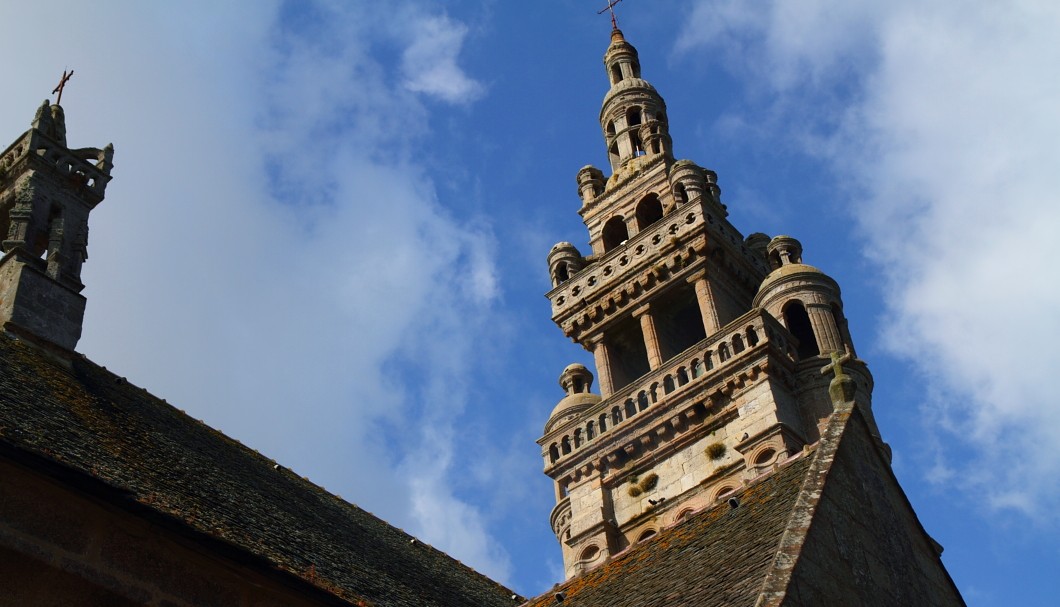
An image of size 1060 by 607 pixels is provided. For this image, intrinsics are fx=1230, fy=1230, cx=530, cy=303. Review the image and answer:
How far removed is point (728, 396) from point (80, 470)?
780 inches

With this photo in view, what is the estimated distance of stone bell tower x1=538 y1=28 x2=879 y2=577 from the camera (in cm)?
2872

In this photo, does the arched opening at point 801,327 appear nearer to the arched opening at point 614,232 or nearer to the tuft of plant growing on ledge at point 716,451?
the tuft of plant growing on ledge at point 716,451

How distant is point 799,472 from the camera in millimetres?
11570

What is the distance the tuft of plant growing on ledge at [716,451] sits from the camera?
28.4 metres

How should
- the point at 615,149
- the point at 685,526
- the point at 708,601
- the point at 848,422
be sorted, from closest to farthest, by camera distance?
the point at 708,601
the point at 848,422
the point at 685,526
the point at 615,149

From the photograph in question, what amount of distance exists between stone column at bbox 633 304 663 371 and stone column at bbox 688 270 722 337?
53.8 inches

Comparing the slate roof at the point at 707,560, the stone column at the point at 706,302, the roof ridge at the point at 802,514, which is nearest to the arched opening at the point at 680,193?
the stone column at the point at 706,302

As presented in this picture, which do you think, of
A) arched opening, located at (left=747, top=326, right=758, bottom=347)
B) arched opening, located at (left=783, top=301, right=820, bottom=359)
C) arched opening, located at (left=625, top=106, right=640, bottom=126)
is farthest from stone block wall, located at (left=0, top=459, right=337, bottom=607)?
arched opening, located at (left=625, top=106, right=640, bottom=126)

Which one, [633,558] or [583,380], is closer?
[633,558]

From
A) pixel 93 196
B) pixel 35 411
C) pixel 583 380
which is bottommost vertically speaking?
pixel 35 411

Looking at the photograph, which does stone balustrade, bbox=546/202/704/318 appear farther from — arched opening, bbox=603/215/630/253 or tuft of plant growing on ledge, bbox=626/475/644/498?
tuft of plant growing on ledge, bbox=626/475/644/498

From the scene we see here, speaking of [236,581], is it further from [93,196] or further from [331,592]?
[93,196]

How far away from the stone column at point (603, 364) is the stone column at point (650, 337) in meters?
1.13

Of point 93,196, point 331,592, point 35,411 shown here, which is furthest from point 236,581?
point 93,196
